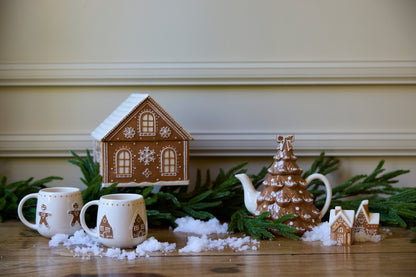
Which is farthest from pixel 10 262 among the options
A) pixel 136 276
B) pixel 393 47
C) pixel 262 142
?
pixel 393 47

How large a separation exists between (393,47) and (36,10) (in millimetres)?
1094

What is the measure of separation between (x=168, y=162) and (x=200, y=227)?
0.18 meters

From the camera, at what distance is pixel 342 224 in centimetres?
101

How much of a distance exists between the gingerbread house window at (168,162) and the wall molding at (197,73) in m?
0.29

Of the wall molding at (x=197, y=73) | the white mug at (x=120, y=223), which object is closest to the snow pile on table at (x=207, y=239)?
the white mug at (x=120, y=223)

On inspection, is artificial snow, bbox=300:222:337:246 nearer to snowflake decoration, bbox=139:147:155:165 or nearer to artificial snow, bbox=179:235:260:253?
artificial snow, bbox=179:235:260:253

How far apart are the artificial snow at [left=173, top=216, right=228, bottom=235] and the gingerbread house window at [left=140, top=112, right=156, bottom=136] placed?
9.5 inches

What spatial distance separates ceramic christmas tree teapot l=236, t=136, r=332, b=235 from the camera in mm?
1067

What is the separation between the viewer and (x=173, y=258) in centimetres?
93

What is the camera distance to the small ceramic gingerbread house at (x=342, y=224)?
101 cm

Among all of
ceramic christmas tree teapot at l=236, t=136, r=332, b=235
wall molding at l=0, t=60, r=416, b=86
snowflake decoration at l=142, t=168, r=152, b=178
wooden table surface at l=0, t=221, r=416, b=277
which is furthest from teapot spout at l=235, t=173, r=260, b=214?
wall molding at l=0, t=60, r=416, b=86

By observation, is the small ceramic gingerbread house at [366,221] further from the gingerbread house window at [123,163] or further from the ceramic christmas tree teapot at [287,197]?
Answer: the gingerbread house window at [123,163]

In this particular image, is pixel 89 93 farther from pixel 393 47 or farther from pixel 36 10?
pixel 393 47

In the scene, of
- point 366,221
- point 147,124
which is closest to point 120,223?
point 147,124
